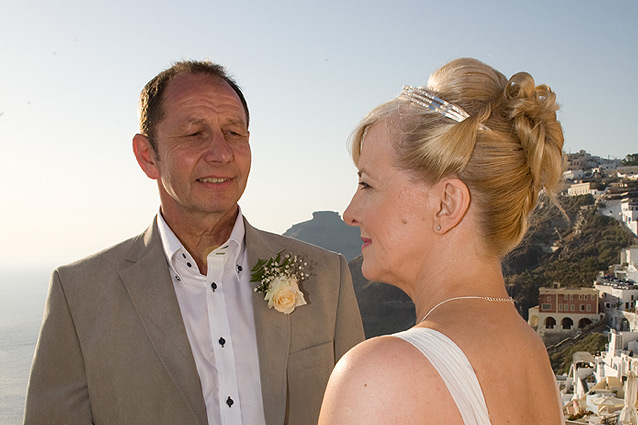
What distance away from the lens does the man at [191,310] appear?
294 centimetres

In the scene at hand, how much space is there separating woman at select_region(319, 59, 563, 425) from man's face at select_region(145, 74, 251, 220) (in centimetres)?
140

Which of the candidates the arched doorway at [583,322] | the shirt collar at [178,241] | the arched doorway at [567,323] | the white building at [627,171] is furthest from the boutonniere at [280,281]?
the white building at [627,171]

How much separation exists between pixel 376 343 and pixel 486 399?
1.33ft

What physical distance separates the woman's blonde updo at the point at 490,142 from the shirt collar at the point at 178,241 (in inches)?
67.8

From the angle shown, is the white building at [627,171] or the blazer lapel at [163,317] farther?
the white building at [627,171]

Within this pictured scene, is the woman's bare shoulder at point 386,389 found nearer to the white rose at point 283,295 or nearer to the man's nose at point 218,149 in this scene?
the white rose at point 283,295

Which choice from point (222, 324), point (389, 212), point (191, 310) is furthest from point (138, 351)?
point (389, 212)

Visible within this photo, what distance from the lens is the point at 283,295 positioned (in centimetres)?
314

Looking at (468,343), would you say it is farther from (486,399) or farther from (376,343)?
(376,343)

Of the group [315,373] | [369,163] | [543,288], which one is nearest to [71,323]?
[315,373]

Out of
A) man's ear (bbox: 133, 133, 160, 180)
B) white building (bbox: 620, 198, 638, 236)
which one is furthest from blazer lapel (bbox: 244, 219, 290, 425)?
white building (bbox: 620, 198, 638, 236)

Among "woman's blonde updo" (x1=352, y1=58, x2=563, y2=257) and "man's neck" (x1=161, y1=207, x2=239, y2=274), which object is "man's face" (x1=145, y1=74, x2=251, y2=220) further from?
"woman's blonde updo" (x1=352, y1=58, x2=563, y2=257)

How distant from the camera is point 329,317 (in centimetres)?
341

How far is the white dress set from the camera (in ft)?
4.70
